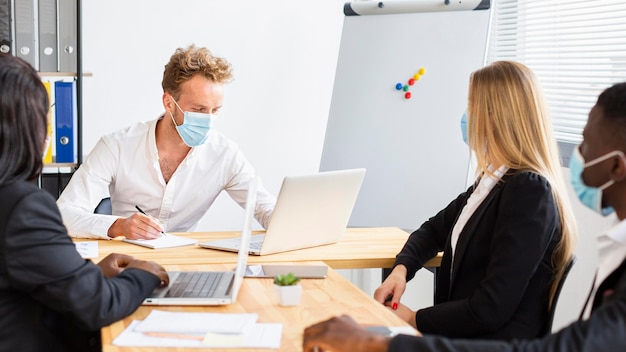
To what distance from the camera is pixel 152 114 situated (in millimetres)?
4109

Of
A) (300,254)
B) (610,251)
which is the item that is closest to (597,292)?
(610,251)

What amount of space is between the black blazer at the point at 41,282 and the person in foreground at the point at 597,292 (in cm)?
48

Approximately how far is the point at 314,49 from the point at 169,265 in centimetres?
243

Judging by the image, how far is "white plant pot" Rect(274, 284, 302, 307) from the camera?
1.79m

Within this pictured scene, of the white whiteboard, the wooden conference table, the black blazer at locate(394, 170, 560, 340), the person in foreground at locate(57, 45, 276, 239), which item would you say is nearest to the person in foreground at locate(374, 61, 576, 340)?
the black blazer at locate(394, 170, 560, 340)

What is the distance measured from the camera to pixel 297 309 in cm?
178

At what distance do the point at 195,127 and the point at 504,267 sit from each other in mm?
1411

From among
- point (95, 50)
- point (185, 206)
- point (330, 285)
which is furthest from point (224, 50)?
point (330, 285)

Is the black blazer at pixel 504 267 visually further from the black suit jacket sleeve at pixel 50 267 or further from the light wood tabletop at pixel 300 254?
the black suit jacket sleeve at pixel 50 267

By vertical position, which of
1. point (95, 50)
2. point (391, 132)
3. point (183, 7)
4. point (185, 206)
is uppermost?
point (183, 7)

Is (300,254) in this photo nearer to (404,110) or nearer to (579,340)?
(579,340)

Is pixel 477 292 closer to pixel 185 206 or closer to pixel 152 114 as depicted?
pixel 185 206

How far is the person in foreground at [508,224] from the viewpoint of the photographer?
1.91m

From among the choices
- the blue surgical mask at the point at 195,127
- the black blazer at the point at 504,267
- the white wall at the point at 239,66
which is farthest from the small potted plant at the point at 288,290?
the white wall at the point at 239,66
